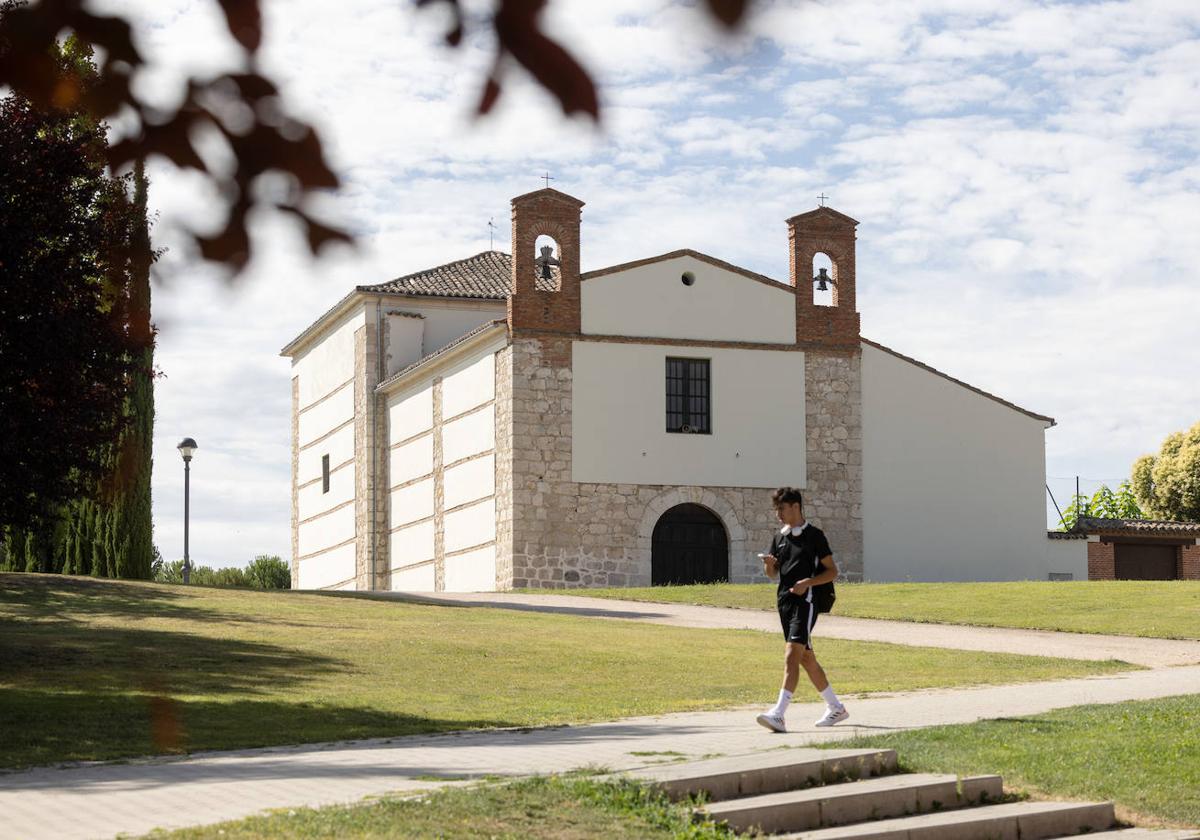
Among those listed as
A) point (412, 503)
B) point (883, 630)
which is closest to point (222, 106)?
point (883, 630)

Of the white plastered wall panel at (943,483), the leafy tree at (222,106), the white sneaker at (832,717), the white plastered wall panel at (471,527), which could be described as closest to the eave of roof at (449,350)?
the white plastered wall panel at (471,527)

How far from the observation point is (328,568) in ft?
167

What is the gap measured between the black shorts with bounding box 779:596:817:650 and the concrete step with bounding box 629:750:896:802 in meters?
1.60

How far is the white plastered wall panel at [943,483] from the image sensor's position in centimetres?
4281

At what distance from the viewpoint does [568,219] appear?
41312 millimetres

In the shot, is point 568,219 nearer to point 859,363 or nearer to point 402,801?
point 859,363

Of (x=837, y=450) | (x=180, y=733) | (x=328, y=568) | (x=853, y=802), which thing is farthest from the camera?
(x=328, y=568)

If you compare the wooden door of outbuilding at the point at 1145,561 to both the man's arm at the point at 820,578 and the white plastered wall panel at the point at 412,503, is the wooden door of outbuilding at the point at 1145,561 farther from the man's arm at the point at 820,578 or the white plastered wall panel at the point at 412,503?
the man's arm at the point at 820,578

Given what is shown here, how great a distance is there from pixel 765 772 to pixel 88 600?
1957 centimetres

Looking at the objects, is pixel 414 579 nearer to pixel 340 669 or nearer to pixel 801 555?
pixel 340 669

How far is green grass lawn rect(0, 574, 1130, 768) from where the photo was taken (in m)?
15.2

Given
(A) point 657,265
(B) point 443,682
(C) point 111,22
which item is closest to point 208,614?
(B) point 443,682

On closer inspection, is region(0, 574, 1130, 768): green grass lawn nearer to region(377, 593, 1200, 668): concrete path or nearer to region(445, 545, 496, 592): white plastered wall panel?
region(377, 593, 1200, 668): concrete path

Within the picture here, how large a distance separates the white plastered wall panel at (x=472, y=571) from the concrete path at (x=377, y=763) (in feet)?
80.0
